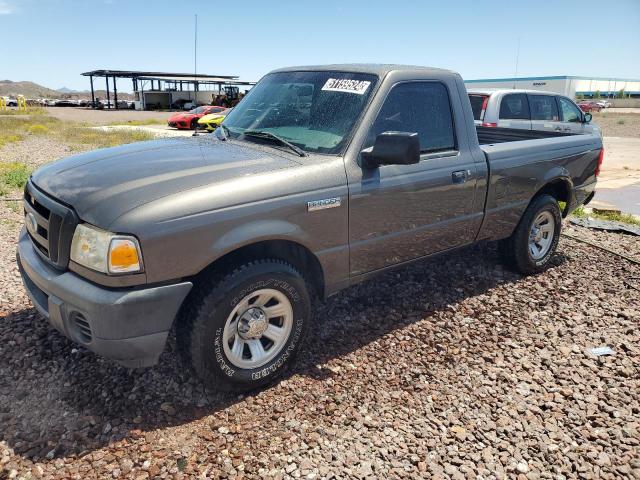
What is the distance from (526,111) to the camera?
35.2ft

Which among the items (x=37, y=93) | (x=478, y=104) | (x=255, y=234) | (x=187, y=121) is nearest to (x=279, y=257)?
(x=255, y=234)

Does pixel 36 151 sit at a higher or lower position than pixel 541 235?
lower

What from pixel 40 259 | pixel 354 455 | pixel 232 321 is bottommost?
pixel 354 455

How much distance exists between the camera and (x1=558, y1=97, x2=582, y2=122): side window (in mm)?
11527

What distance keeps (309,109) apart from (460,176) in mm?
1295

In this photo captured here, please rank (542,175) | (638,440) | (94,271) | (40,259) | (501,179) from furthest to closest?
(542,175) < (501,179) < (40,259) < (638,440) < (94,271)

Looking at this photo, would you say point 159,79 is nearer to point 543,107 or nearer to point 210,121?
point 210,121

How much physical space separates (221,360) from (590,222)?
20.4ft

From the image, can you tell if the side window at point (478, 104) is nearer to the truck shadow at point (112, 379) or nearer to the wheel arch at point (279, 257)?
the truck shadow at point (112, 379)

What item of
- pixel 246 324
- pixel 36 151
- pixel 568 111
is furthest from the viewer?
pixel 36 151

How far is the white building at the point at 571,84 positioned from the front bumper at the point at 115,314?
71643 mm

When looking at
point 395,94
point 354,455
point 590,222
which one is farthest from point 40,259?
point 590,222

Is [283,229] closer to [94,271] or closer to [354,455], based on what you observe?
[94,271]

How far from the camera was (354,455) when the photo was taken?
8.89 feet
